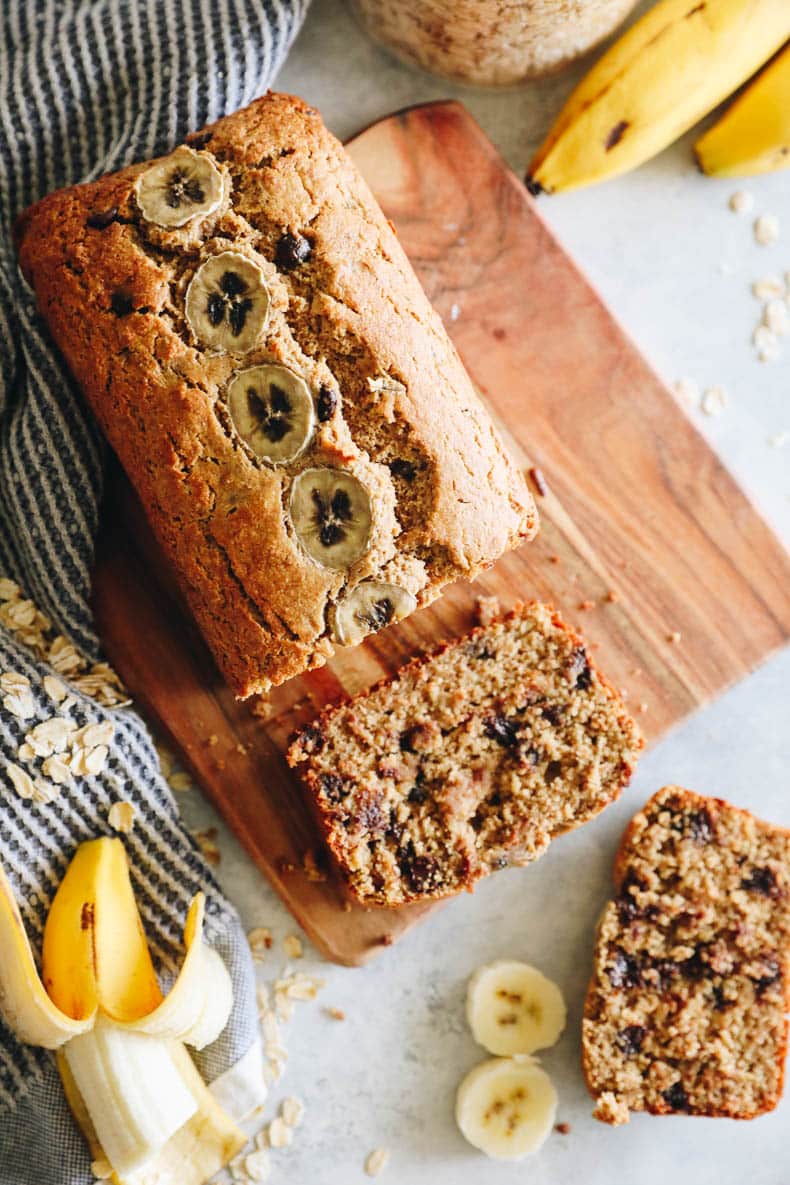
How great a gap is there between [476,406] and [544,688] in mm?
612

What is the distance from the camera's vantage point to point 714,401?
267 centimetres

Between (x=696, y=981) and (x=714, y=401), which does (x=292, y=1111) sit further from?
(x=714, y=401)

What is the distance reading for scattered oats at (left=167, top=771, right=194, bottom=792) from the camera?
2465 mm

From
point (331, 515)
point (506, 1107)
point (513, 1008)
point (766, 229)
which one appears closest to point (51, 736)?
point (331, 515)

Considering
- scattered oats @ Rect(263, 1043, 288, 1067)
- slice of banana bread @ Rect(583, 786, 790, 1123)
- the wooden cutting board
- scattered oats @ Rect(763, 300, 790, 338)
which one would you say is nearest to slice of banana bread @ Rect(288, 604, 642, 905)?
the wooden cutting board

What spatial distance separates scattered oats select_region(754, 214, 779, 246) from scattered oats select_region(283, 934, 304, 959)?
1916 mm

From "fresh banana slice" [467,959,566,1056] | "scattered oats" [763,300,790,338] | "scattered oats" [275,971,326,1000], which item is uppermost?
"scattered oats" [763,300,790,338]

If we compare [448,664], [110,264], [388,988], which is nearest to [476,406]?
[448,664]

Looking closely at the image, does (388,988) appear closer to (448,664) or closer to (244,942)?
(244,942)

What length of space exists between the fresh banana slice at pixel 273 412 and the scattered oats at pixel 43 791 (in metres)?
0.82

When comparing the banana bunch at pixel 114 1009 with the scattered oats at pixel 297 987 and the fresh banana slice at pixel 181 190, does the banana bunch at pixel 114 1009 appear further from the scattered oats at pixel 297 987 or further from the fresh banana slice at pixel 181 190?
the fresh banana slice at pixel 181 190

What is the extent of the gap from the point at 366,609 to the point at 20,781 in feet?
2.61

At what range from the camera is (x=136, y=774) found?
234cm

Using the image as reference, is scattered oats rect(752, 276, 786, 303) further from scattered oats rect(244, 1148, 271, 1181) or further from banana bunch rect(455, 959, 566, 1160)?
scattered oats rect(244, 1148, 271, 1181)
